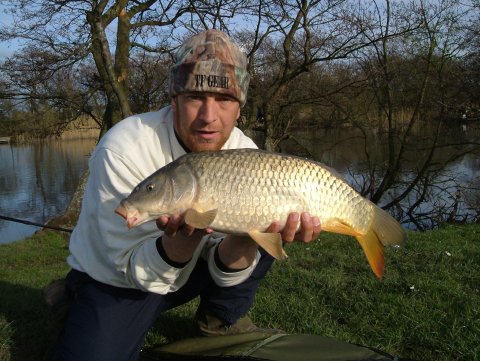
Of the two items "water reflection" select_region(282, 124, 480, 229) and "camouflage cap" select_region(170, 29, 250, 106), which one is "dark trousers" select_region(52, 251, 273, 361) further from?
"water reflection" select_region(282, 124, 480, 229)

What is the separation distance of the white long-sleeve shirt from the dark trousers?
0.22ft

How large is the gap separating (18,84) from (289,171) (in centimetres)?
823

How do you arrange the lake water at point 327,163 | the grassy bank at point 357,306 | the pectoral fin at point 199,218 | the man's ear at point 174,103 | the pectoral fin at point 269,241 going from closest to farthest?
the pectoral fin at point 199,218, the pectoral fin at point 269,241, the man's ear at point 174,103, the grassy bank at point 357,306, the lake water at point 327,163

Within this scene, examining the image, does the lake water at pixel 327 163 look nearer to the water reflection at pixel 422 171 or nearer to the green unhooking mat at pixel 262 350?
the water reflection at pixel 422 171

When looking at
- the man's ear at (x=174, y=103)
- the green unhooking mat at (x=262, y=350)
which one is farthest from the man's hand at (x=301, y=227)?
the man's ear at (x=174, y=103)

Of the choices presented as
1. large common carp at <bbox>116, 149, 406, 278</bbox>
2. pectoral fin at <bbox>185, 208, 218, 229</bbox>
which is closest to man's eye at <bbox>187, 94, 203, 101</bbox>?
large common carp at <bbox>116, 149, 406, 278</bbox>

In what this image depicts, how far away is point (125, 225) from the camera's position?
181 cm

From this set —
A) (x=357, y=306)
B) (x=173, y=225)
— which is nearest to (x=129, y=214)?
(x=173, y=225)

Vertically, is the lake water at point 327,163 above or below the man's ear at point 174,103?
Result: below

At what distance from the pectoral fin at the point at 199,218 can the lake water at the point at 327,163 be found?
7.19 m

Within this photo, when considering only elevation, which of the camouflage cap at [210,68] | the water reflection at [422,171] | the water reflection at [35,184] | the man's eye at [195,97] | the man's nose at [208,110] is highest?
the camouflage cap at [210,68]

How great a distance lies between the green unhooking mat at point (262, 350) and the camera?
1911 mm

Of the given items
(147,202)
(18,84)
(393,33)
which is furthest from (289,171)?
(18,84)

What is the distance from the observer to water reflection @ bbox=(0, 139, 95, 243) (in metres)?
9.48
